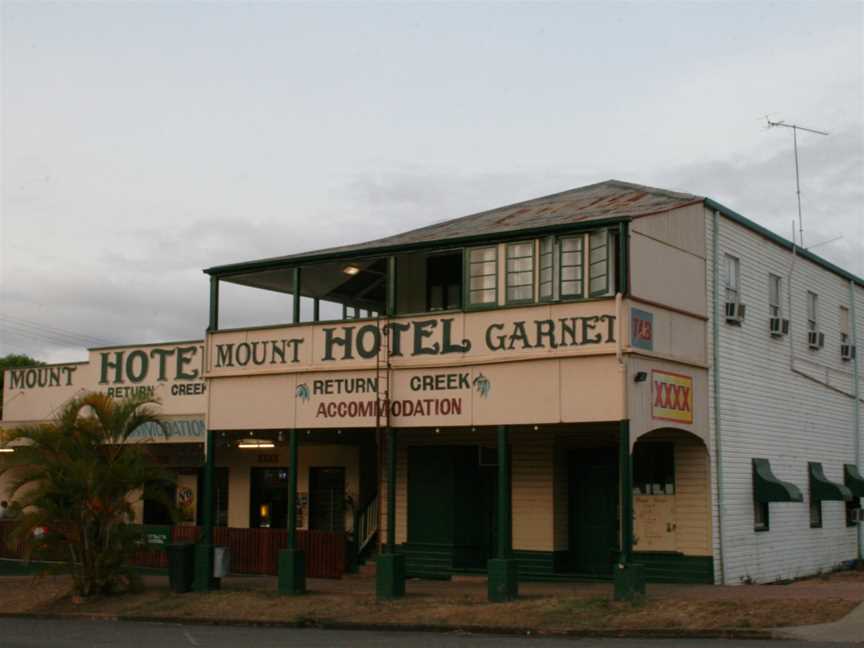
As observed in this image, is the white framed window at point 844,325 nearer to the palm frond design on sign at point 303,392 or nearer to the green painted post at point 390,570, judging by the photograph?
the green painted post at point 390,570

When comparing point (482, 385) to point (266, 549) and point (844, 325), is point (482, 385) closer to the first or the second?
point (266, 549)

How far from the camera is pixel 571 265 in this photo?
68.0 ft

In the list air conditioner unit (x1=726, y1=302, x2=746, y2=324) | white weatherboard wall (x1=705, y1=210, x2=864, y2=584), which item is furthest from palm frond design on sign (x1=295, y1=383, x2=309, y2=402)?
air conditioner unit (x1=726, y1=302, x2=746, y2=324)

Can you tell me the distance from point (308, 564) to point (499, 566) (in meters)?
6.99

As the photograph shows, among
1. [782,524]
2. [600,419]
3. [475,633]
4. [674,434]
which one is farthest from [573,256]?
[782,524]

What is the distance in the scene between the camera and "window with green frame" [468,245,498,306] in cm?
2159

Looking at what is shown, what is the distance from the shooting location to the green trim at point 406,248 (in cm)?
2041

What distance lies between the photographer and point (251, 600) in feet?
71.0

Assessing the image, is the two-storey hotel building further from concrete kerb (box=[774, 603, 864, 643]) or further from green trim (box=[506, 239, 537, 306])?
concrete kerb (box=[774, 603, 864, 643])

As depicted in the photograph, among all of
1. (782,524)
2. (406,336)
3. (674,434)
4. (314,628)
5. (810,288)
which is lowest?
(314,628)

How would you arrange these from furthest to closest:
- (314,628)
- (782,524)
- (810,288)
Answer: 1. (810,288)
2. (782,524)
3. (314,628)

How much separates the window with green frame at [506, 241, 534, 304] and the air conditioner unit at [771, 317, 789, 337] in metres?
6.96

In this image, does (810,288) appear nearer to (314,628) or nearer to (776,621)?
(776,621)

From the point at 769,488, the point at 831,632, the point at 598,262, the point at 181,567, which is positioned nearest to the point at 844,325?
the point at 769,488
